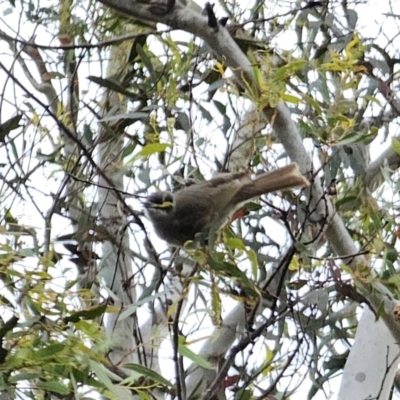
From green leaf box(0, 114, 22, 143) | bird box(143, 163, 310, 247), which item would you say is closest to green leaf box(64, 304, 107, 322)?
bird box(143, 163, 310, 247)

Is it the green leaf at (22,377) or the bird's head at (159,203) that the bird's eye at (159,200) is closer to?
the bird's head at (159,203)

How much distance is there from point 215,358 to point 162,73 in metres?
0.51

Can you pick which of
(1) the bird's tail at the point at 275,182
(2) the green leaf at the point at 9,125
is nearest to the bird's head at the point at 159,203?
(1) the bird's tail at the point at 275,182

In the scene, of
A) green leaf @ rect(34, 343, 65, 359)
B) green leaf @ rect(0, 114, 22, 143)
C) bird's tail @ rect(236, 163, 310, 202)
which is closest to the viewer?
green leaf @ rect(34, 343, 65, 359)

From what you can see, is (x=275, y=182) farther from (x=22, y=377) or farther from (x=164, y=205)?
(x=22, y=377)

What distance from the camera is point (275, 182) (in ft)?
3.95

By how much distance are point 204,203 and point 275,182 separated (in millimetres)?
111

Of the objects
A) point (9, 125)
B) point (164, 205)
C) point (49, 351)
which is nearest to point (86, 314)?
point (49, 351)

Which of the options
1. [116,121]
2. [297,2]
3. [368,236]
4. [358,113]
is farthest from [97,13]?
[368,236]

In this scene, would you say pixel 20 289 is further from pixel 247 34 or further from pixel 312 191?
pixel 247 34

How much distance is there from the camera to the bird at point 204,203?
4.02ft

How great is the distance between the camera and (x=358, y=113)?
4.61 feet

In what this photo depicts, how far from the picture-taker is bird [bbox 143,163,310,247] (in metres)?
1.22

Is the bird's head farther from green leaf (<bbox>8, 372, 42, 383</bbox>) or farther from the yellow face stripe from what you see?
green leaf (<bbox>8, 372, 42, 383</bbox>)
